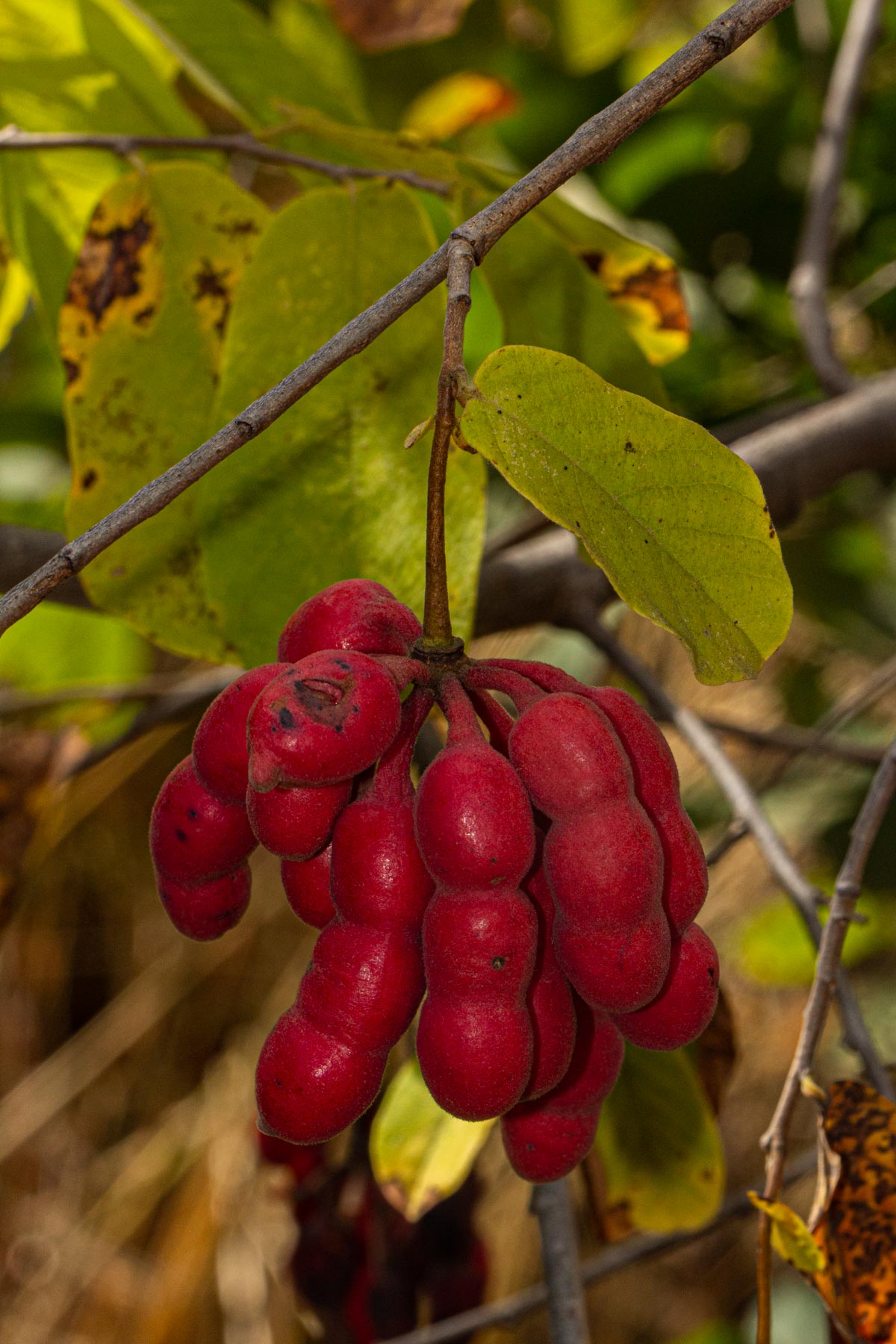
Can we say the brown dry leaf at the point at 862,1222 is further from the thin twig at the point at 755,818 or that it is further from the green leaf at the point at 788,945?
the green leaf at the point at 788,945

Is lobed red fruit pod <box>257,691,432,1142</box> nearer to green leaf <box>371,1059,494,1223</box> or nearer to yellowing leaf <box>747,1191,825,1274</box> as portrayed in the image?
yellowing leaf <box>747,1191,825,1274</box>

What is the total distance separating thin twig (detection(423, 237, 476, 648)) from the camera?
0.40 metres

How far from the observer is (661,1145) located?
2.66 ft

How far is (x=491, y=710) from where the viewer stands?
0.49 meters

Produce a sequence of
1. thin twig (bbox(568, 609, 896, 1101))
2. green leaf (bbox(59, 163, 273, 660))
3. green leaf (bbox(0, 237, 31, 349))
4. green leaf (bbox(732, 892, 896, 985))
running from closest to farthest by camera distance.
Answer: thin twig (bbox(568, 609, 896, 1101))
green leaf (bbox(59, 163, 273, 660))
green leaf (bbox(0, 237, 31, 349))
green leaf (bbox(732, 892, 896, 985))

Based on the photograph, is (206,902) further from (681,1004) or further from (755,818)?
(755,818)

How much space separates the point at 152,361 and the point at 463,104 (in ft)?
2.28

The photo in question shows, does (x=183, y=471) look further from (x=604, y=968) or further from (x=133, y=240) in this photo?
(x=133, y=240)

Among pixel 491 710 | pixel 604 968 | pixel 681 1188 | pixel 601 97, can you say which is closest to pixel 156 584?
pixel 491 710

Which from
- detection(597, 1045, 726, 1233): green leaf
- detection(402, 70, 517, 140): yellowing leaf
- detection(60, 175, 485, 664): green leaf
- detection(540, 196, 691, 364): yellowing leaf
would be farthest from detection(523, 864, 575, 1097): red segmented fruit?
detection(402, 70, 517, 140): yellowing leaf

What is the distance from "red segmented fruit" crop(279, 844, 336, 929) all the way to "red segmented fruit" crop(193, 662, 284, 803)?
4 centimetres

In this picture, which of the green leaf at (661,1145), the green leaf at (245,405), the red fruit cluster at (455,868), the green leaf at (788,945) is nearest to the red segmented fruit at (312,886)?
the red fruit cluster at (455,868)

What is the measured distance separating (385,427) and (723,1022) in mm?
467

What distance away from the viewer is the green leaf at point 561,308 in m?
0.77
